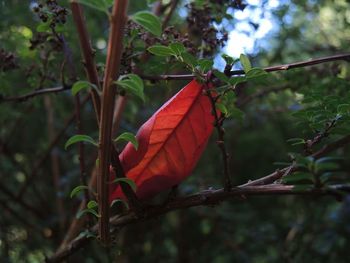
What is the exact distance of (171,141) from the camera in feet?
2.07

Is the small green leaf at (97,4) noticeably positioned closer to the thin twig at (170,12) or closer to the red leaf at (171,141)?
the red leaf at (171,141)

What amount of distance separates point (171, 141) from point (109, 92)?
0.19 meters

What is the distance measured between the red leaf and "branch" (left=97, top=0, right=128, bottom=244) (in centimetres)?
9

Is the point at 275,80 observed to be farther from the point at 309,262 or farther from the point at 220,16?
the point at 309,262

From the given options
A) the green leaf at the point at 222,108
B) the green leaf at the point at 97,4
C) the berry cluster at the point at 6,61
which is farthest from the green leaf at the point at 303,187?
the berry cluster at the point at 6,61

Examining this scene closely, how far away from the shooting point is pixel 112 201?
676 millimetres

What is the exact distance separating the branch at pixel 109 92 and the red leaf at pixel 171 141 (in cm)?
9

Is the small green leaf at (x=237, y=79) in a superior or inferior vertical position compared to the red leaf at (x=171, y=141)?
superior

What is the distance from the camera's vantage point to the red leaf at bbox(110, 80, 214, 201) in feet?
1.98

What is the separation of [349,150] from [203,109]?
989 millimetres

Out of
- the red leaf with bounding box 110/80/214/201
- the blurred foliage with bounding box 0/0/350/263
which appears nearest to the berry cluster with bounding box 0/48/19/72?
the blurred foliage with bounding box 0/0/350/263

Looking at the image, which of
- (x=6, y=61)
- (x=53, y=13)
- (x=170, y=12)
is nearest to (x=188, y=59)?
(x=53, y=13)

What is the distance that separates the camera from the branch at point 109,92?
1.39 ft

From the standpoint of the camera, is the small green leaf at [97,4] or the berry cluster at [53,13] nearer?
the small green leaf at [97,4]
